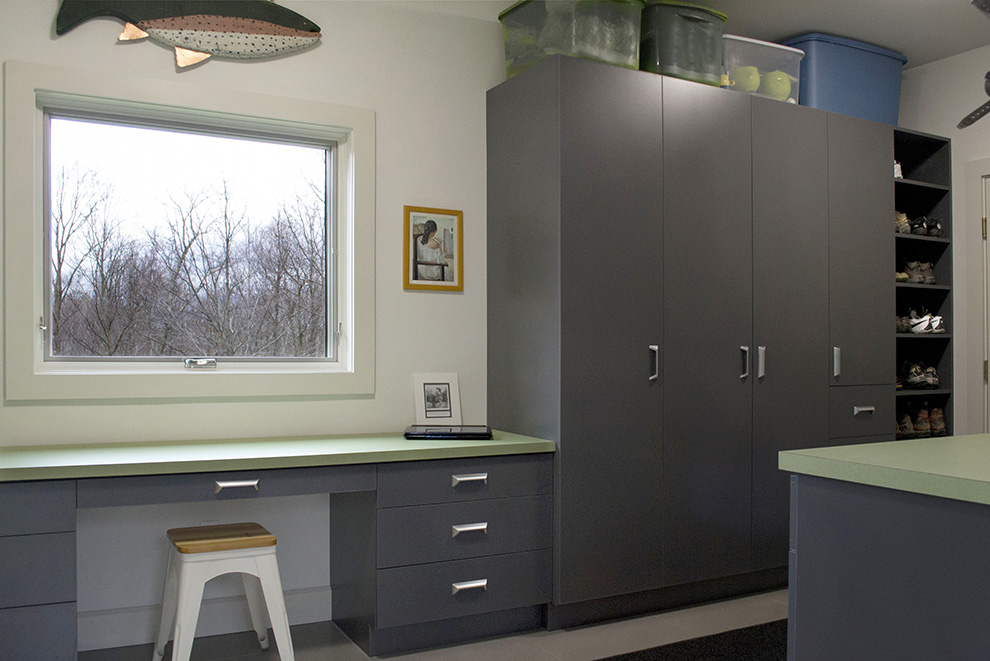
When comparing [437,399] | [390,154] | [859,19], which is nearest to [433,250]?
[390,154]

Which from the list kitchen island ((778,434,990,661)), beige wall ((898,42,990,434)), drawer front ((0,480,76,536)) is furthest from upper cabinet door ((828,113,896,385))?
drawer front ((0,480,76,536))

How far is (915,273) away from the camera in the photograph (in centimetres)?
416

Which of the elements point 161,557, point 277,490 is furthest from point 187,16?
point 161,557

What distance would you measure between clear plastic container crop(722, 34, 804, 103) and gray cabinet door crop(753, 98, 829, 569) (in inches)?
5.1

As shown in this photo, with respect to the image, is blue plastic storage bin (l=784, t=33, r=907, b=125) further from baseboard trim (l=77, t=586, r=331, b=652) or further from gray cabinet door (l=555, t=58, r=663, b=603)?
baseboard trim (l=77, t=586, r=331, b=652)

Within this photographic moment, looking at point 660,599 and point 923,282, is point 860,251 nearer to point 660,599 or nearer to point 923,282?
point 923,282

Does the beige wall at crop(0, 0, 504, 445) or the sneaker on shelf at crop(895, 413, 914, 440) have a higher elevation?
the beige wall at crop(0, 0, 504, 445)

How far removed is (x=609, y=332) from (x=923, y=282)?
7.11ft

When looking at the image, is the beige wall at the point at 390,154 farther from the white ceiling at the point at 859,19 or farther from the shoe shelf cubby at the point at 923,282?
the shoe shelf cubby at the point at 923,282

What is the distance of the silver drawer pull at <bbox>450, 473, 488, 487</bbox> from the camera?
276 centimetres

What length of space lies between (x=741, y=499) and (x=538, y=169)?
1.61m

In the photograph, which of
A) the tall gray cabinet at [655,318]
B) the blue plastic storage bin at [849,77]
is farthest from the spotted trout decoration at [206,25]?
the blue plastic storage bin at [849,77]

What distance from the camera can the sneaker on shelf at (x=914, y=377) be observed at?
4.12m

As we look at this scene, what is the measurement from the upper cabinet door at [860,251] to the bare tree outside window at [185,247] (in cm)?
228
